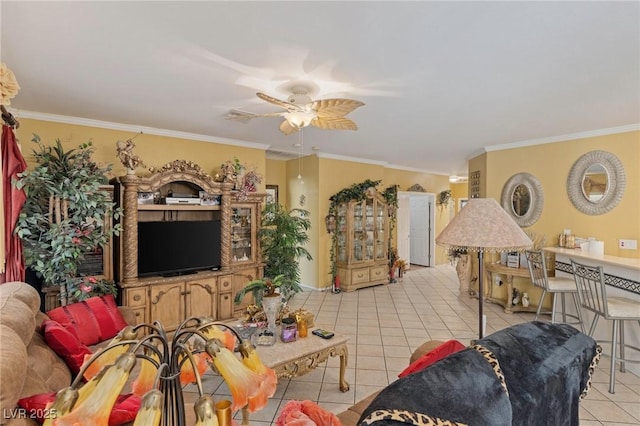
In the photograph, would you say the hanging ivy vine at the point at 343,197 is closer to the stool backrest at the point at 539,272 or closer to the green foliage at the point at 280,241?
the green foliage at the point at 280,241

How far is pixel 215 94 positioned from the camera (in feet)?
9.36

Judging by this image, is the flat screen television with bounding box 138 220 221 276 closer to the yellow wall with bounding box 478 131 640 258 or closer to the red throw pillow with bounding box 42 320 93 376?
the red throw pillow with bounding box 42 320 93 376

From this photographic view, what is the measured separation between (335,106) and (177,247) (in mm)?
2728

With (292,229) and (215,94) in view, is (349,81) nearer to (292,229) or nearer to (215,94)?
(215,94)

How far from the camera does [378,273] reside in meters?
6.26

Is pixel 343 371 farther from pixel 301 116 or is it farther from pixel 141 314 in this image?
pixel 141 314

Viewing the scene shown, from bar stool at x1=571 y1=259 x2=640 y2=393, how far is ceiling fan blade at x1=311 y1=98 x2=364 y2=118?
8.32ft

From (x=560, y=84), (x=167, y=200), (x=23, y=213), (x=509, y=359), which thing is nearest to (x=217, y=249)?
(x=167, y=200)

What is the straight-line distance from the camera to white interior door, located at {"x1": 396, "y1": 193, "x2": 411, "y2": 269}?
7691 mm

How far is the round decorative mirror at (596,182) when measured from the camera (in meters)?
3.93

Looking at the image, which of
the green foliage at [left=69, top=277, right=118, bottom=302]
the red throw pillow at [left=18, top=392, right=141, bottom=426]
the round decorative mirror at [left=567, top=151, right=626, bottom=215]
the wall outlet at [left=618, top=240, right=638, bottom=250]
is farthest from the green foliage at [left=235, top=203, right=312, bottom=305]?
the wall outlet at [left=618, top=240, right=638, bottom=250]

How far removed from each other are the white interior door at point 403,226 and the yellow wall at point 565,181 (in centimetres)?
262

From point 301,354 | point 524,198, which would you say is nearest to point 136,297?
point 301,354

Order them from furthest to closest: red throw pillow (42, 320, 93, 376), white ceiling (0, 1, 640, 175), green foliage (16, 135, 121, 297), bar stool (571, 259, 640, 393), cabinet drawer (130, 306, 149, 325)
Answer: cabinet drawer (130, 306, 149, 325)
green foliage (16, 135, 121, 297)
bar stool (571, 259, 640, 393)
red throw pillow (42, 320, 93, 376)
white ceiling (0, 1, 640, 175)
